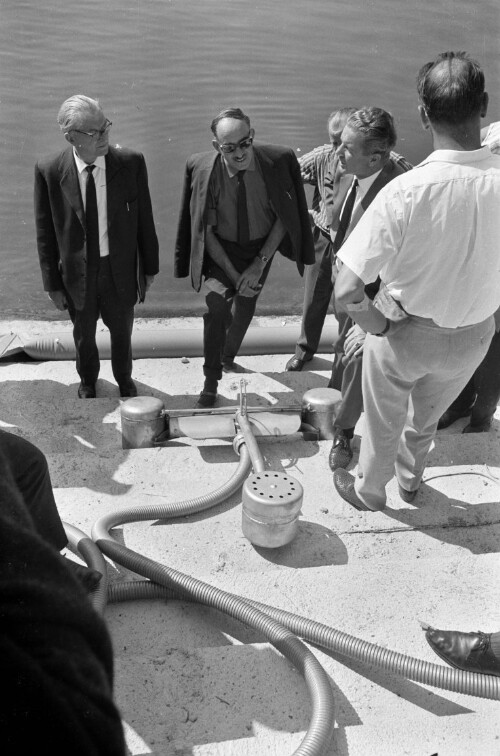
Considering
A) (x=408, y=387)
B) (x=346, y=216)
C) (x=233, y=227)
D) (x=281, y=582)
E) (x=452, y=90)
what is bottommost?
(x=281, y=582)

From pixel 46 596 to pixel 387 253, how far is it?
1.84 metres

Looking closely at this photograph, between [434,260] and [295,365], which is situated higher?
[434,260]

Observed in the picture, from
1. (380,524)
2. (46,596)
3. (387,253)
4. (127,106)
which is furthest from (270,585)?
(127,106)

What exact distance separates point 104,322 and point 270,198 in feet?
3.88

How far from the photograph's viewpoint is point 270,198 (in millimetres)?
4074

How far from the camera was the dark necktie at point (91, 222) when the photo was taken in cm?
388

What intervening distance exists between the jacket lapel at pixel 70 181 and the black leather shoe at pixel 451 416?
2236mm

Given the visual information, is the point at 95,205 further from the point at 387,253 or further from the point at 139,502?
the point at 387,253

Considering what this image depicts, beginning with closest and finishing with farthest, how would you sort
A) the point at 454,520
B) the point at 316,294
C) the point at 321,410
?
the point at 454,520
the point at 321,410
the point at 316,294

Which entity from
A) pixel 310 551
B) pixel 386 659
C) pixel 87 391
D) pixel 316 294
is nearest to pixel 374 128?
pixel 316 294

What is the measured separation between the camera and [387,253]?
2414 millimetres

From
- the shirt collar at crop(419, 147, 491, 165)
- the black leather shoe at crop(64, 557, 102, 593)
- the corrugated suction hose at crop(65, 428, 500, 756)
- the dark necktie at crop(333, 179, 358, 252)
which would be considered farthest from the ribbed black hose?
the dark necktie at crop(333, 179, 358, 252)

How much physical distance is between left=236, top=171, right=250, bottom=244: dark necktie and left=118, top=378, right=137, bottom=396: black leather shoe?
3.57 ft

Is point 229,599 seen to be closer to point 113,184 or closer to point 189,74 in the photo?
point 113,184
